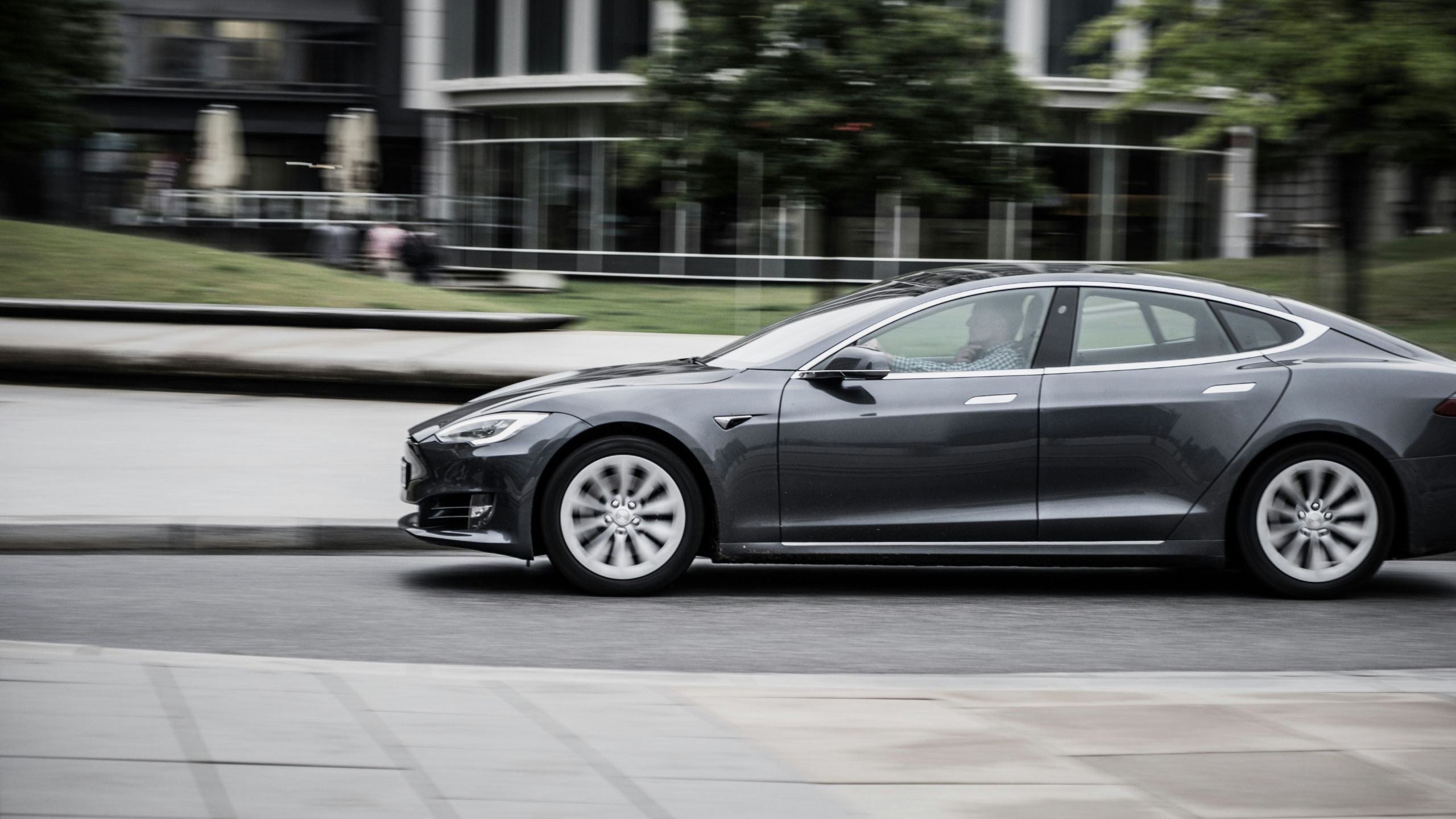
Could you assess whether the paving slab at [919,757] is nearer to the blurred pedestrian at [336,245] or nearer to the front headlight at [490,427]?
the front headlight at [490,427]

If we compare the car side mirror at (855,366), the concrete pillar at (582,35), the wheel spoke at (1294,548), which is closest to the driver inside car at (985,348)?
the car side mirror at (855,366)

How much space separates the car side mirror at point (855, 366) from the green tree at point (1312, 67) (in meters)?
10.1

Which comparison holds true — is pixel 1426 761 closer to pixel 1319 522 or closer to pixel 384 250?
pixel 1319 522

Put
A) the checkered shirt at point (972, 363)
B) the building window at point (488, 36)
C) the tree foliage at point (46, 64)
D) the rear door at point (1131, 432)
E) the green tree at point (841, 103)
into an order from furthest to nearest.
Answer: the building window at point (488, 36) → the tree foliage at point (46, 64) → the green tree at point (841, 103) → the checkered shirt at point (972, 363) → the rear door at point (1131, 432)

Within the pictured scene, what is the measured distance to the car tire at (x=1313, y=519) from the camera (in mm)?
7289

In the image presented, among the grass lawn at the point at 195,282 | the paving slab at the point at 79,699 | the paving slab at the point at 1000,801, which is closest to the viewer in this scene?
the paving slab at the point at 1000,801

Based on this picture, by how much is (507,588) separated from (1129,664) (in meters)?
2.77

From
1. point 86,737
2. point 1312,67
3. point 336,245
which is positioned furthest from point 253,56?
point 86,737

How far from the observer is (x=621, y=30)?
3709cm

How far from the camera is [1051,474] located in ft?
23.5

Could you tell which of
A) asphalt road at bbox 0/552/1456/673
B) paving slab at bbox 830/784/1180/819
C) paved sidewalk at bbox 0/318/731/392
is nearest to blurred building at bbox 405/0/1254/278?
paved sidewalk at bbox 0/318/731/392

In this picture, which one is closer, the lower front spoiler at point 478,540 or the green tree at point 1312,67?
the lower front spoiler at point 478,540

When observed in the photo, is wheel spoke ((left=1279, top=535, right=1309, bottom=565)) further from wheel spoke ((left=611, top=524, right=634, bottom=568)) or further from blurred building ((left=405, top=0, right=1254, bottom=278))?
blurred building ((left=405, top=0, right=1254, bottom=278))

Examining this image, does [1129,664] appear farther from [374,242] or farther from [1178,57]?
[374,242]
